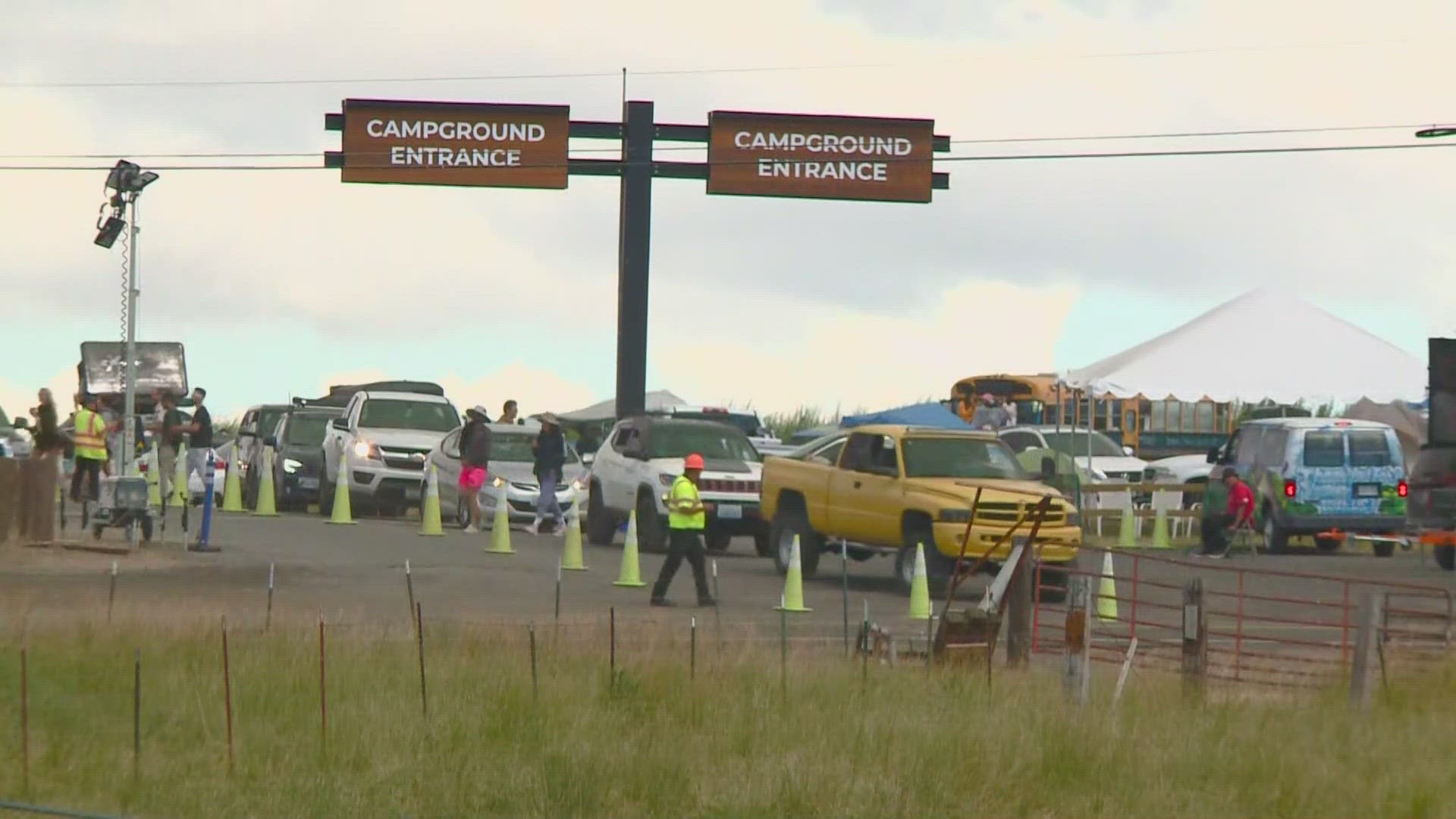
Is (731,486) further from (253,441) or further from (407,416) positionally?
(253,441)

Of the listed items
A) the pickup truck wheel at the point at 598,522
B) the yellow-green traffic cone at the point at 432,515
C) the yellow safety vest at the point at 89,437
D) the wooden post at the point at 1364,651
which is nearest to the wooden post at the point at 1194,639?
the wooden post at the point at 1364,651

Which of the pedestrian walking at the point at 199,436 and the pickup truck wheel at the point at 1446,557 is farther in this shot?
the pedestrian walking at the point at 199,436

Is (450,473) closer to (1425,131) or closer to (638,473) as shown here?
(638,473)

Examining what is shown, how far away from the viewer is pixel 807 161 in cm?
4694

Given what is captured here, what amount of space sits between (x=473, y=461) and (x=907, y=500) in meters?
9.54

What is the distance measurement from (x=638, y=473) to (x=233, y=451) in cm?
819

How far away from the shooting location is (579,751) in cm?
1392

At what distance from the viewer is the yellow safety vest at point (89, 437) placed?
31.9 m

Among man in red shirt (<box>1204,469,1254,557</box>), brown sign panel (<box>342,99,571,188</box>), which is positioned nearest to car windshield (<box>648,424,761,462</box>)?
man in red shirt (<box>1204,469,1254,557</box>)

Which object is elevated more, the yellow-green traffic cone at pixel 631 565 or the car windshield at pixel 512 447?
the car windshield at pixel 512 447

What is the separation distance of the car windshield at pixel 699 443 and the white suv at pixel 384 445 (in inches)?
225

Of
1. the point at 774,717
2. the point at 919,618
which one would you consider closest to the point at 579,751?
the point at 774,717

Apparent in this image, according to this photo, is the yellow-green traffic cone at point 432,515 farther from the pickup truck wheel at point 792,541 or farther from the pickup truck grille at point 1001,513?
the pickup truck grille at point 1001,513

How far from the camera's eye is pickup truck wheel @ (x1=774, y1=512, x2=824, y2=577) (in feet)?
87.0
